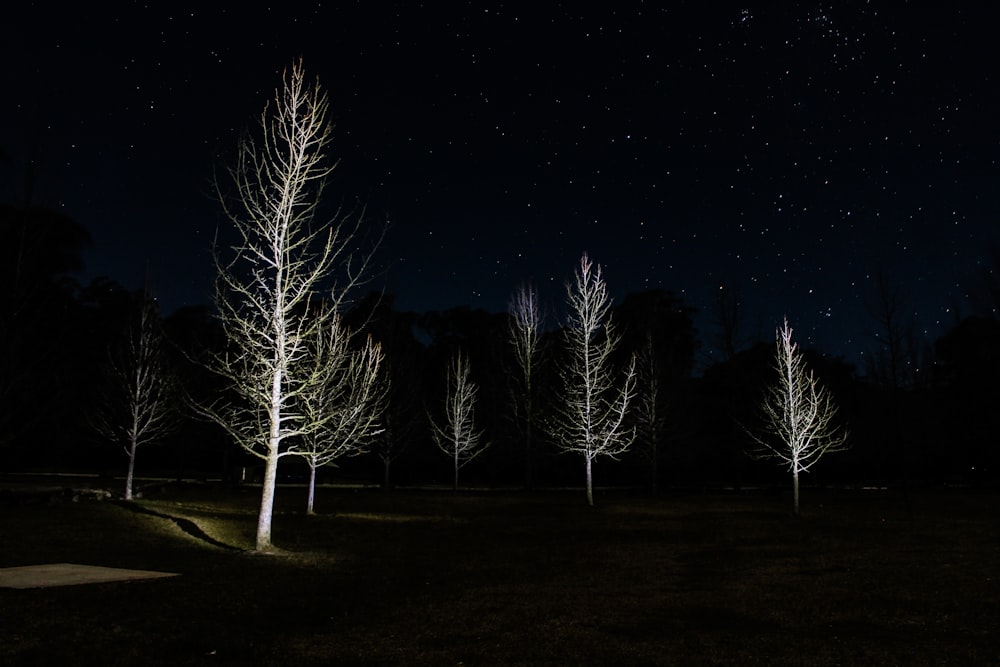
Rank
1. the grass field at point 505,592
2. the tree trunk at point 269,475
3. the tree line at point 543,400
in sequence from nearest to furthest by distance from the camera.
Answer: the grass field at point 505,592 → the tree trunk at point 269,475 → the tree line at point 543,400

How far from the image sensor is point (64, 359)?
132ft

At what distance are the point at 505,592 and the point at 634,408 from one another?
30640mm

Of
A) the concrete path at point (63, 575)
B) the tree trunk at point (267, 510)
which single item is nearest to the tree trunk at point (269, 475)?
the tree trunk at point (267, 510)

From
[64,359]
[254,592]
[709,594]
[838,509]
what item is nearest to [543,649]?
[709,594]

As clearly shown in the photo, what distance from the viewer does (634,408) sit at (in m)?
40.4

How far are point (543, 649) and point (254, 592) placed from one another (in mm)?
5034

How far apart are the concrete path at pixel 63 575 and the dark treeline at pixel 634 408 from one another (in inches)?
945

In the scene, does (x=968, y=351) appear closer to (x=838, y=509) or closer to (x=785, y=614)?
(x=838, y=509)

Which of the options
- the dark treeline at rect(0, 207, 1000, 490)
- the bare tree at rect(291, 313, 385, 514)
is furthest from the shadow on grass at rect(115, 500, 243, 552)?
the dark treeline at rect(0, 207, 1000, 490)

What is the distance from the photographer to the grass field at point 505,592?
7238 millimetres

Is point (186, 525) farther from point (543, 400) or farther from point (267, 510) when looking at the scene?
point (543, 400)

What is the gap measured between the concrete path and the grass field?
0.55 m

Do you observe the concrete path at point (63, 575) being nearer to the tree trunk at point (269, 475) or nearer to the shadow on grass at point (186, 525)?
the tree trunk at point (269, 475)

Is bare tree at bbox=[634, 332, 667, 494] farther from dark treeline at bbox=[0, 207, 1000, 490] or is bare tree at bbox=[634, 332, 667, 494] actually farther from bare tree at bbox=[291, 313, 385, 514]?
bare tree at bbox=[291, 313, 385, 514]
